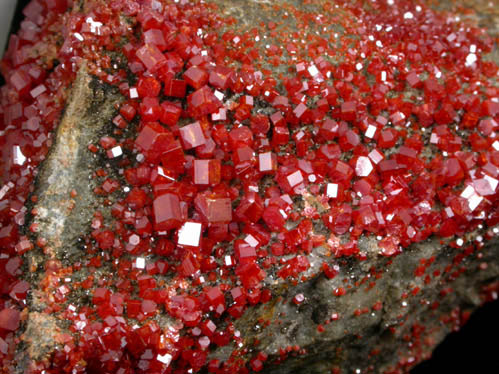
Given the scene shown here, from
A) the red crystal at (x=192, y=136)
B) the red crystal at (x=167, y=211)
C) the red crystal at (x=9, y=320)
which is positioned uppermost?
the red crystal at (x=192, y=136)

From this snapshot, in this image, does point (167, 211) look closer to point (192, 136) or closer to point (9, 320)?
point (192, 136)

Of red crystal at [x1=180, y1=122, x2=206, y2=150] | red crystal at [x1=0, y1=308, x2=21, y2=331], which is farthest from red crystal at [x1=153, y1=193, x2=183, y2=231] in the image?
red crystal at [x1=0, y1=308, x2=21, y2=331]

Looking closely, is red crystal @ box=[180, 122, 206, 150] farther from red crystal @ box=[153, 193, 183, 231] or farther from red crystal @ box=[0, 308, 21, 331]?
red crystal @ box=[0, 308, 21, 331]

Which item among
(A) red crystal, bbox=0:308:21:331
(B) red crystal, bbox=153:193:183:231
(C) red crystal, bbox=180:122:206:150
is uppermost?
(C) red crystal, bbox=180:122:206:150

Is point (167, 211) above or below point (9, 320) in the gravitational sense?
above

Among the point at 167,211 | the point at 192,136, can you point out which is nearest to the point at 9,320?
the point at 167,211

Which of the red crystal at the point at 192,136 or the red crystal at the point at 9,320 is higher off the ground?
the red crystal at the point at 192,136

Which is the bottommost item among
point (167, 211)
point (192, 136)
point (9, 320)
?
point (9, 320)

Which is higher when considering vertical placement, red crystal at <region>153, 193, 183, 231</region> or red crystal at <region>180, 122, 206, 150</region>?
red crystal at <region>180, 122, 206, 150</region>

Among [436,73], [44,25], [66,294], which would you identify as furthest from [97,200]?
[436,73]

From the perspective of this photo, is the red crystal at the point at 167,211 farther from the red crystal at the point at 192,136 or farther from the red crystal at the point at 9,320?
the red crystal at the point at 9,320

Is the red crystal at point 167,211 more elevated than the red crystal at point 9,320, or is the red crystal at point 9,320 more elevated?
the red crystal at point 167,211

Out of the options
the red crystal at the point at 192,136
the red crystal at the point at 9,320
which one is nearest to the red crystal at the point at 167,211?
the red crystal at the point at 192,136
